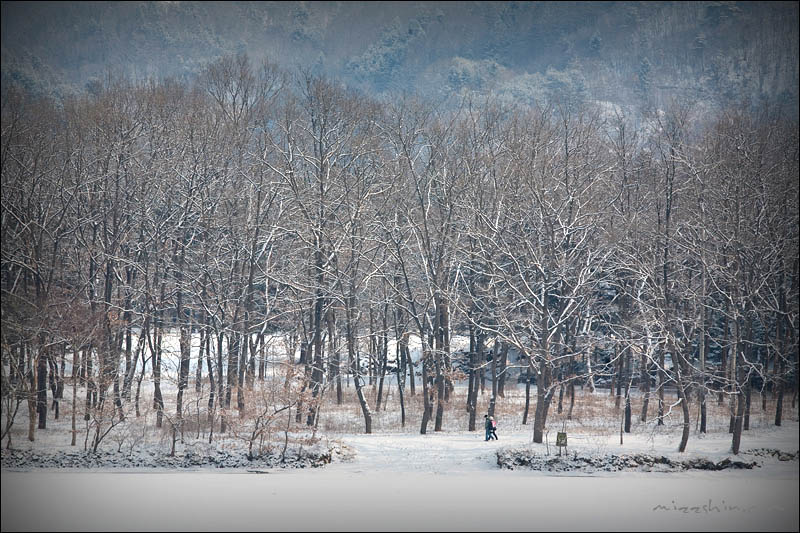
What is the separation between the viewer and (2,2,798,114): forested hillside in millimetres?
75750

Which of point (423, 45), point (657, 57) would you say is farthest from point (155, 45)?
point (657, 57)

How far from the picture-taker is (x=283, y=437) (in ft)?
79.3

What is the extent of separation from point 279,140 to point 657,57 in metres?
109

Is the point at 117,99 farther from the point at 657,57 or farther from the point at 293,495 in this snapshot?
the point at 657,57

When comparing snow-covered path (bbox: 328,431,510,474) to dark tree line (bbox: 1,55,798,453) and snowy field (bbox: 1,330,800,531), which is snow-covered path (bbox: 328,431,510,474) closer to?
snowy field (bbox: 1,330,800,531)

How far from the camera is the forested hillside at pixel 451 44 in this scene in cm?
7575

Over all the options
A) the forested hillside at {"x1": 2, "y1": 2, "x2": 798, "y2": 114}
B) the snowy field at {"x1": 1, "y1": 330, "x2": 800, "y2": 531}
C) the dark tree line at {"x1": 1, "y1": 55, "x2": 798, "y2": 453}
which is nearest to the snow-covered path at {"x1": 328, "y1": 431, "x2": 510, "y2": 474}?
the snowy field at {"x1": 1, "y1": 330, "x2": 800, "y2": 531}

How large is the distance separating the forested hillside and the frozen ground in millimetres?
30815

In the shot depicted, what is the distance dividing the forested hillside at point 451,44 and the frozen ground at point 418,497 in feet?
101

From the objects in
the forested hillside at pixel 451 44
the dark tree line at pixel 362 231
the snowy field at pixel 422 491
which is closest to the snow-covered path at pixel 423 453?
the snowy field at pixel 422 491

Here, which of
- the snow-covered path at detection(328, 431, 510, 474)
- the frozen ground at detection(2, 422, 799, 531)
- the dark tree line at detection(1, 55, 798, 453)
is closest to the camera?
the frozen ground at detection(2, 422, 799, 531)

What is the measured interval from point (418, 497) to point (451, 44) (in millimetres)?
148267

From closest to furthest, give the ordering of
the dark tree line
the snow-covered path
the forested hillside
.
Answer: the snow-covered path
the dark tree line
the forested hillside

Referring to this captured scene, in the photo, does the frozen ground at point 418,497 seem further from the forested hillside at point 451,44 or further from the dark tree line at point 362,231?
the forested hillside at point 451,44
